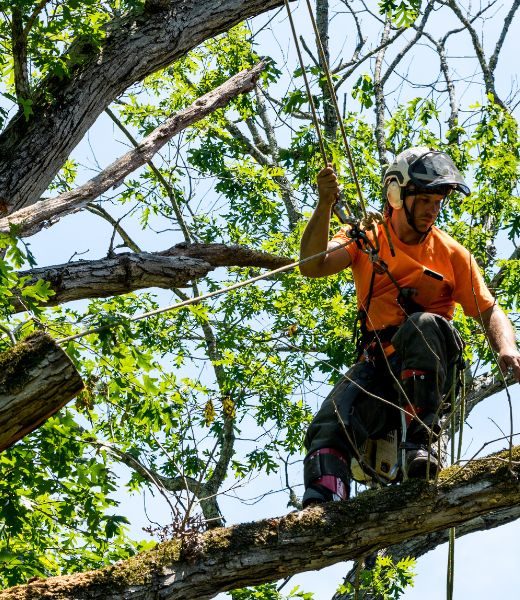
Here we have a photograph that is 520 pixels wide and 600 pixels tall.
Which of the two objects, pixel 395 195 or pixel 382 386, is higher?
pixel 395 195

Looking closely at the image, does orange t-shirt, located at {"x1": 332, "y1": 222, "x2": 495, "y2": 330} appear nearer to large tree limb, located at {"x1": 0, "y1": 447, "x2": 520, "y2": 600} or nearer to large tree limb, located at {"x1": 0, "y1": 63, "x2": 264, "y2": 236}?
large tree limb, located at {"x1": 0, "y1": 447, "x2": 520, "y2": 600}

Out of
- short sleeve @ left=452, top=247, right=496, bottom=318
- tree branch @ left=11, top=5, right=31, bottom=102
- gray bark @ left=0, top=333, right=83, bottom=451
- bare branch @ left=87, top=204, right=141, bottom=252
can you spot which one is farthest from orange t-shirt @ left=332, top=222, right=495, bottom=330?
bare branch @ left=87, top=204, right=141, bottom=252

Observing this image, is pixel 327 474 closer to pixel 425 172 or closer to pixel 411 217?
pixel 411 217

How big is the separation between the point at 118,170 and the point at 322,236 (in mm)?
2456

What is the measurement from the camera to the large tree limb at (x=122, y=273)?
6.77 meters

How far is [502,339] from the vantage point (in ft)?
18.2

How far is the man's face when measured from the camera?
5645 millimetres

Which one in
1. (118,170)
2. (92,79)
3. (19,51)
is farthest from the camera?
(118,170)

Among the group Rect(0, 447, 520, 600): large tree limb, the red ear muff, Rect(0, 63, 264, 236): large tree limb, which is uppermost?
Rect(0, 63, 264, 236): large tree limb

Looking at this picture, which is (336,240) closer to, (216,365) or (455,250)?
(455,250)

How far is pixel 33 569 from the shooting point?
7910 millimetres

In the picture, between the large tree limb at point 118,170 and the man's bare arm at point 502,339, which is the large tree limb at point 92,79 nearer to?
the large tree limb at point 118,170

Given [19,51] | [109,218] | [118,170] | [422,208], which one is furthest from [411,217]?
[109,218]

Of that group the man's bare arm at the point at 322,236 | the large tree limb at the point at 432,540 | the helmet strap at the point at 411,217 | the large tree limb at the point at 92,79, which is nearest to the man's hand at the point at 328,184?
the man's bare arm at the point at 322,236
